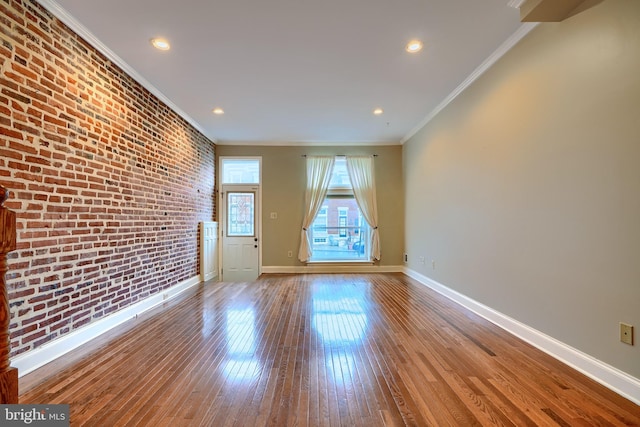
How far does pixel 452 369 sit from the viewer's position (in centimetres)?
212

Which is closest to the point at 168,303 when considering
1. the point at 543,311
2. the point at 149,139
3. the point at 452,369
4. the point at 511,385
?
the point at 149,139

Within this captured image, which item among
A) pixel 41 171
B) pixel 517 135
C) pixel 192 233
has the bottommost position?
pixel 192 233

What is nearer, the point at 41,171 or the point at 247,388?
the point at 247,388

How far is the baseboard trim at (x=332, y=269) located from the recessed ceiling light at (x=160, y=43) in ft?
14.5

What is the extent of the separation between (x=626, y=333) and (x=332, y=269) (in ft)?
15.6

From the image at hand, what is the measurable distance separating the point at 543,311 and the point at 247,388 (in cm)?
250

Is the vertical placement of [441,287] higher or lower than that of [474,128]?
lower

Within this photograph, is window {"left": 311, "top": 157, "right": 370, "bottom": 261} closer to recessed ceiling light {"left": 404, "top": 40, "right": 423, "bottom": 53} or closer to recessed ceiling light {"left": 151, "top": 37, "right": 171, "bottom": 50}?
recessed ceiling light {"left": 404, "top": 40, "right": 423, "bottom": 53}

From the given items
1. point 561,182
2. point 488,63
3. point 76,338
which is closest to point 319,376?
point 76,338

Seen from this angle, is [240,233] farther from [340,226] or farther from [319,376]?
[319,376]

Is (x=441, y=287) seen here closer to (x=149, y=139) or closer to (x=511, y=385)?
(x=511, y=385)

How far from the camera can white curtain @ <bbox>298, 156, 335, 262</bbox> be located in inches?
243

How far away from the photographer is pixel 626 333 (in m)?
1.82

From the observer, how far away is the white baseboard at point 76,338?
2049 mm
